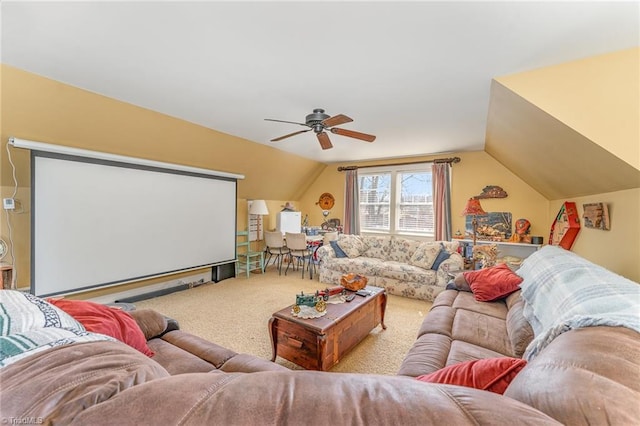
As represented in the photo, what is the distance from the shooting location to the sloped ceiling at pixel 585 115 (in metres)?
1.70

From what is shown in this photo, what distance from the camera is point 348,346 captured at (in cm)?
238

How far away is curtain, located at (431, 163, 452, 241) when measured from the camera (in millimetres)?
4859

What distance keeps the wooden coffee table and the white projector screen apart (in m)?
2.62

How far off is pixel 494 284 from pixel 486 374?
74.8 inches

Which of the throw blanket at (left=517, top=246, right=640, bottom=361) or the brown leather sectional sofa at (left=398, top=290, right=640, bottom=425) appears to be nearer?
the brown leather sectional sofa at (left=398, top=290, right=640, bottom=425)

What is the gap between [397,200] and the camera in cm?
557

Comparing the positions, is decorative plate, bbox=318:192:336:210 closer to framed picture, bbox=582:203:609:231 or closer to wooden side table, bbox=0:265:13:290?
framed picture, bbox=582:203:609:231

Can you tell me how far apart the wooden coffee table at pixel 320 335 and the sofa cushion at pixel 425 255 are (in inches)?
72.5

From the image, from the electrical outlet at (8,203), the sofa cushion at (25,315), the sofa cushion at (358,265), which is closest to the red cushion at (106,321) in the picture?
the sofa cushion at (25,315)

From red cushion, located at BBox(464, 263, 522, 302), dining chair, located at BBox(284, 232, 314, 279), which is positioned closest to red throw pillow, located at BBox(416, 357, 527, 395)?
red cushion, located at BBox(464, 263, 522, 302)

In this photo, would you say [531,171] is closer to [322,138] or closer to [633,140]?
[633,140]

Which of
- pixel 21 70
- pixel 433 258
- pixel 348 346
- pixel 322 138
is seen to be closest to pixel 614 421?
pixel 348 346

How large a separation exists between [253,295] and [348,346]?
2134 millimetres

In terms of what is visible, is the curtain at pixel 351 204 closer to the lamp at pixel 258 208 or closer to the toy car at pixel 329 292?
the lamp at pixel 258 208
